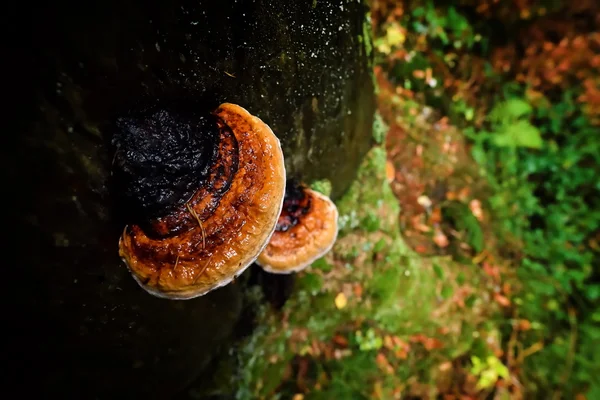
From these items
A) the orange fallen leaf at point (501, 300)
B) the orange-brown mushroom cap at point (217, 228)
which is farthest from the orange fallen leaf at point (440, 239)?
the orange-brown mushroom cap at point (217, 228)

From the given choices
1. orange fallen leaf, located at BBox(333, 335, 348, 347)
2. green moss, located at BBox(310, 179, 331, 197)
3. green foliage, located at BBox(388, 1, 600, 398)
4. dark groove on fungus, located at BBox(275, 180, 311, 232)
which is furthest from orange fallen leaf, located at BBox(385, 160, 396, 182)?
dark groove on fungus, located at BBox(275, 180, 311, 232)

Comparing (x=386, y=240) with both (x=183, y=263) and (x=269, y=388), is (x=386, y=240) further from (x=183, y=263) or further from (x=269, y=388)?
(x=183, y=263)

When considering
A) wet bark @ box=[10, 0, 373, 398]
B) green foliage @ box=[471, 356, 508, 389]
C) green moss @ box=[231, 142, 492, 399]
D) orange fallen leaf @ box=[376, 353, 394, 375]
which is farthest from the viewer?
green foliage @ box=[471, 356, 508, 389]

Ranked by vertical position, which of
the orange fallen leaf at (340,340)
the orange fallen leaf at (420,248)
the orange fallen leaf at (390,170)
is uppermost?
the orange fallen leaf at (390,170)

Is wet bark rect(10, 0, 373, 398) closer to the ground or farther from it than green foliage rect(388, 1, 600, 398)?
farther from it

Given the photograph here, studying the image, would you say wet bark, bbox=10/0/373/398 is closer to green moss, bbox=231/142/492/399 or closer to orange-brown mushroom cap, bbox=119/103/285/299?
orange-brown mushroom cap, bbox=119/103/285/299

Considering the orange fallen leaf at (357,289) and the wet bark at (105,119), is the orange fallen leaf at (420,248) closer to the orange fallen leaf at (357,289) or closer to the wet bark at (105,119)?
the orange fallen leaf at (357,289)

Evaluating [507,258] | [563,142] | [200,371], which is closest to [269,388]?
[200,371]
